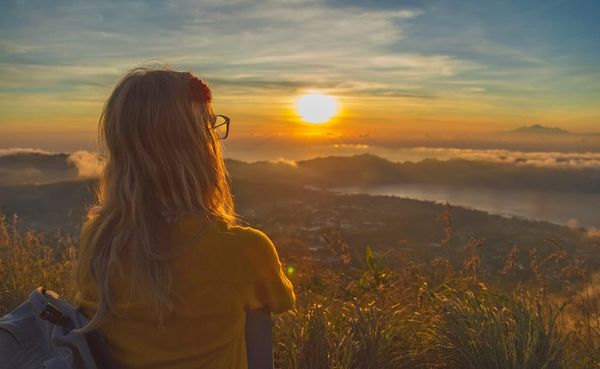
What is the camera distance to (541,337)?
3.37 m

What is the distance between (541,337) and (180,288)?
2486 mm

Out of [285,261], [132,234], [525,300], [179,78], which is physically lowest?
[285,261]

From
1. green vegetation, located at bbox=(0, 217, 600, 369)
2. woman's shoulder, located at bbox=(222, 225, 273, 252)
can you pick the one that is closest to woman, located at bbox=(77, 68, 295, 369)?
woman's shoulder, located at bbox=(222, 225, 273, 252)

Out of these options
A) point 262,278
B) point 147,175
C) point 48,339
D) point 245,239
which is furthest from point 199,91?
point 48,339

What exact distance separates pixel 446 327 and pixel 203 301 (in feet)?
7.14

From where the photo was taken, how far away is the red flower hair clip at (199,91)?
2006mm

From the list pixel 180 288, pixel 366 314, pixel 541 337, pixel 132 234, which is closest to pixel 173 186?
pixel 132 234

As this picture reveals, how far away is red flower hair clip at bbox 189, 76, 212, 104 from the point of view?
2.01 m

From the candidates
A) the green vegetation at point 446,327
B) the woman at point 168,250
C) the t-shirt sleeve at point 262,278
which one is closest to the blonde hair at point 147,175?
the woman at point 168,250

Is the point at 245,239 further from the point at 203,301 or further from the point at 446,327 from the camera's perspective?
the point at 446,327

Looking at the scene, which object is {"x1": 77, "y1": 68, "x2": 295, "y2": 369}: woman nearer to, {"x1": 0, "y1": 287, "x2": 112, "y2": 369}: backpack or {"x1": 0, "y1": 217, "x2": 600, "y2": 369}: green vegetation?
{"x1": 0, "y1": 287, "x2": 112, "y2": 369}: backpack

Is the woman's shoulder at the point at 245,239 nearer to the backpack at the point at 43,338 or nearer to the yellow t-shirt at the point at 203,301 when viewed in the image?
the yellow t-shirt at the point at 203,301

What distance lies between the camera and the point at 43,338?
183 cm

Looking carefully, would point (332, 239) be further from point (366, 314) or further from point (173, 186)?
point (173, 186)
